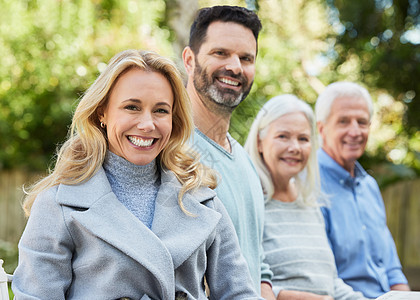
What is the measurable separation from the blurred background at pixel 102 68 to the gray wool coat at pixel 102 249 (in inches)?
185

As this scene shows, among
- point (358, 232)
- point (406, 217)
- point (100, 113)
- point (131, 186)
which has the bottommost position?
point (406, 217)

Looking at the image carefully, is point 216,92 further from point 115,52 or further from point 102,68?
point 115,52

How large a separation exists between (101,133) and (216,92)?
61cm

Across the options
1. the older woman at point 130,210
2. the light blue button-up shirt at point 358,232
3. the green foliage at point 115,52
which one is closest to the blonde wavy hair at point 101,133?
the older woman at point 130,210

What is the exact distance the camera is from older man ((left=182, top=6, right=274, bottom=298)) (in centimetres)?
231

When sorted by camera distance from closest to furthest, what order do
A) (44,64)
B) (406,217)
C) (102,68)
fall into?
(102,68) < (44,64) < (406,217)

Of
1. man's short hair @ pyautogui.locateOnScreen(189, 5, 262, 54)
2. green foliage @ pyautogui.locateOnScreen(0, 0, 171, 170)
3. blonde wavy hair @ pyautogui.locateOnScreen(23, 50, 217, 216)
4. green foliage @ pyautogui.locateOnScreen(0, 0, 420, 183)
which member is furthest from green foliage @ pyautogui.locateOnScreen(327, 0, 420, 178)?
blonde wavy hair @ pyautogui.locateOnScreen(23, 50, 217, 216)

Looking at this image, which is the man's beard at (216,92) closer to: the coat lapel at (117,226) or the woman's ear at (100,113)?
the woman's ear at (100,113)

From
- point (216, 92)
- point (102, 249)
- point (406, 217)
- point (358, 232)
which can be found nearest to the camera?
point (102, 249)

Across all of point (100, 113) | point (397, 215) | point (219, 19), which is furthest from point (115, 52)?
point (100, 113)

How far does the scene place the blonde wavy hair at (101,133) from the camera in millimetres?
1810

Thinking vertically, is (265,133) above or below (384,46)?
below

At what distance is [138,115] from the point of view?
71.3 inches

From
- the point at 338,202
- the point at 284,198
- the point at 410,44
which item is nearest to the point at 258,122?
the point at 284,198
